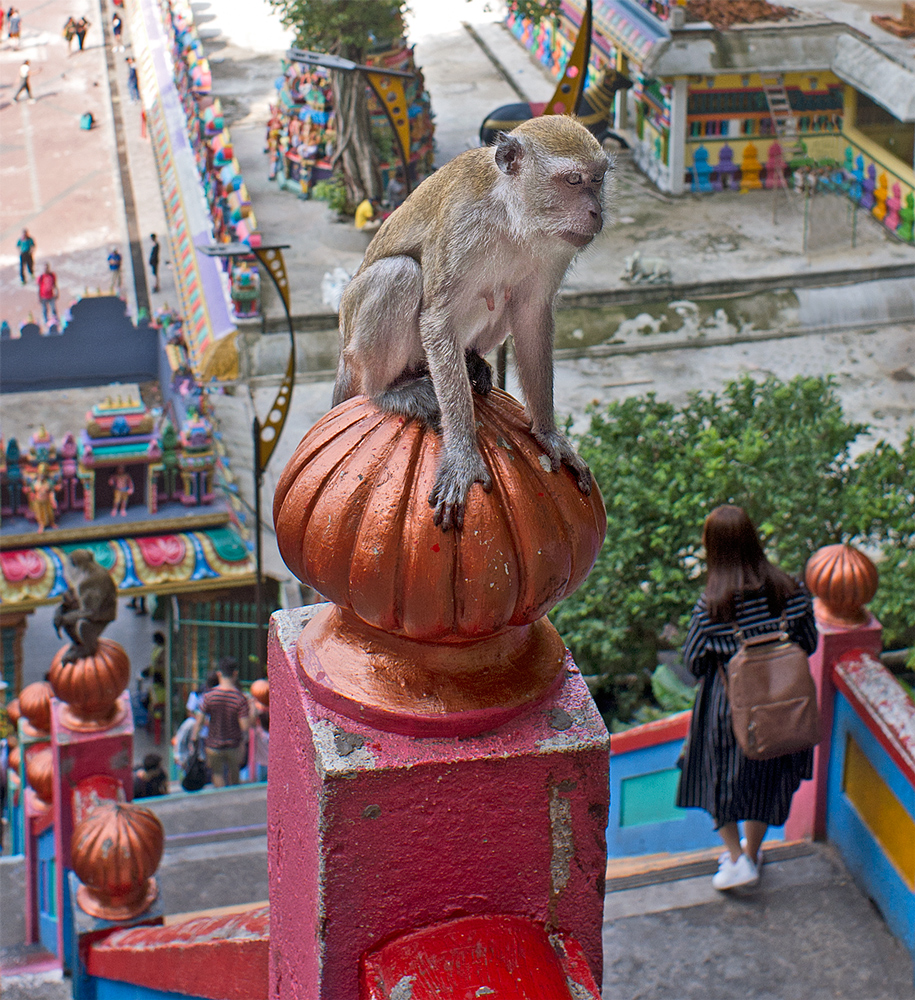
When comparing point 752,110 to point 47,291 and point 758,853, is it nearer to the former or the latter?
point 47,291

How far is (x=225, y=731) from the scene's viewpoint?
45.4 ft

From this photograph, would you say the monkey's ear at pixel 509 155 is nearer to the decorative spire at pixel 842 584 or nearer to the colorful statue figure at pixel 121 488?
the decorative spire at pixel 842 584

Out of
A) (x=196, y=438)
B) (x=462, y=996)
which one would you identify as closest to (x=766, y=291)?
(x=196, y=438)

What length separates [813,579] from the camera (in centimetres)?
714

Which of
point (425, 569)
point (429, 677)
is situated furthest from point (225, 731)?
point (425, 569)

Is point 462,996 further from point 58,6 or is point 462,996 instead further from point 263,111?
point 58,6

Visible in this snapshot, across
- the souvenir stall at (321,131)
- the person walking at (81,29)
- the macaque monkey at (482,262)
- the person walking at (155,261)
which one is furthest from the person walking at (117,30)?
the macaque monkey at (482,262)

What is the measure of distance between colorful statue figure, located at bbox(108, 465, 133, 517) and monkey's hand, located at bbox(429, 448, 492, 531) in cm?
1600

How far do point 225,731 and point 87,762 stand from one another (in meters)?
7.06

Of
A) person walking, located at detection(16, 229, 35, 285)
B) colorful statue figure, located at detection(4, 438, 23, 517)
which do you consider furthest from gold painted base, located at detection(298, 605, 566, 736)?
person walking, located at detection(16, 229, 35, 285)

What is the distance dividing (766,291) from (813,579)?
62.3 ft

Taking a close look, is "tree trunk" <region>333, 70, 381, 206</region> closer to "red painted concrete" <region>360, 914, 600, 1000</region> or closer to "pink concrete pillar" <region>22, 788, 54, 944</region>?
"pink concrete pillar" <region>22, 788, 54, 944</region>

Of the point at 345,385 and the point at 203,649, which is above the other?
the point at 345,385

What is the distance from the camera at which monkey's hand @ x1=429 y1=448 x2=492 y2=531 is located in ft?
8.61
